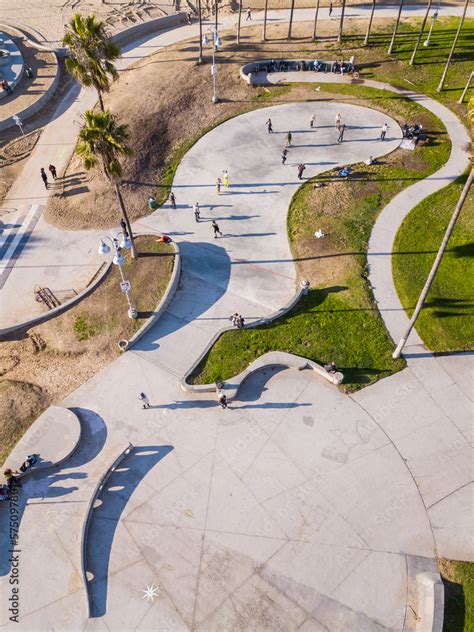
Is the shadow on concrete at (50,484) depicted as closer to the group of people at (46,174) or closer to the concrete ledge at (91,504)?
the concrete ledge at (91,504)

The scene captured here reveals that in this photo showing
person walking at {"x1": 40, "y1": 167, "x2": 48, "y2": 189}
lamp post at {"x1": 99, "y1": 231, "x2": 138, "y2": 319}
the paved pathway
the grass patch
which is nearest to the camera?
the grass patch

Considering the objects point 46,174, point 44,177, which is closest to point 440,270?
point 44,177

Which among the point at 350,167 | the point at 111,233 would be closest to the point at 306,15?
the point at 350,167

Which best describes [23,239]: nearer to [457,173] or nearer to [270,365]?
[270,365]

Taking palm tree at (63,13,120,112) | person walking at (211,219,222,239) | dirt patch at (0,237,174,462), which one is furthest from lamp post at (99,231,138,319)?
palm tree at (63,13,120,112)

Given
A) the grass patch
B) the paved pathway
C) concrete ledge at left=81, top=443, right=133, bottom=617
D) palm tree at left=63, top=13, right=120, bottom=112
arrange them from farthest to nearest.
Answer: the paved pathway, palm tree at left=63, top=13, right=120, bottom=112, concrete ledge at left=81, top=443, right=133, bottom=617, the grass patch

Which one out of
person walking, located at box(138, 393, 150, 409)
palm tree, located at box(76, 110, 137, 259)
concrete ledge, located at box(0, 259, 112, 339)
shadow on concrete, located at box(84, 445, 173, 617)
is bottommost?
shadow on concrete, located at box(84, 445, 173, 617)

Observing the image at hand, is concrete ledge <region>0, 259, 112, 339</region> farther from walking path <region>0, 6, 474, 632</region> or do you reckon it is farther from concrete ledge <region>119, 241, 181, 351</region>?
walking path <region>0, 6, 474, 632</region>
